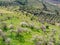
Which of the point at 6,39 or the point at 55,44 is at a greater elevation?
the point at 6,39

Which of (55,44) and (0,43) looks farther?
(55,44)

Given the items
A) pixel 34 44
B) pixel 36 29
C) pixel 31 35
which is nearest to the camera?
pixel 34 44

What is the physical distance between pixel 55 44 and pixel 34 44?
12.5 ft

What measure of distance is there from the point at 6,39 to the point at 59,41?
7.67 m

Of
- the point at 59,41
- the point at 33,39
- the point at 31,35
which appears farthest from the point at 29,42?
the point at 59,41

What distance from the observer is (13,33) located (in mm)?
27062

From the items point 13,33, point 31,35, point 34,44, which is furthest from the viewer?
point 31,35

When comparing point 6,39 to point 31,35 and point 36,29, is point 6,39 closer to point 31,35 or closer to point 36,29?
point 31,35

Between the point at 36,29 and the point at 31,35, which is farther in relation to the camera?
the point at 36,29

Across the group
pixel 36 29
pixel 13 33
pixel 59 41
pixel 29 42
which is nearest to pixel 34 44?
pixel 29 42

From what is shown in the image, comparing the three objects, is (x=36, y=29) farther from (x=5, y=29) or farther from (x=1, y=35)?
(x=1, y=35)

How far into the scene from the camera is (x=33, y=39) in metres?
26.7

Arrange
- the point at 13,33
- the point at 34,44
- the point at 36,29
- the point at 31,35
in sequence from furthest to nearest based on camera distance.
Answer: the point at 36,29 < the point at 31,35 < the point at 13,33 < the point at 34,44

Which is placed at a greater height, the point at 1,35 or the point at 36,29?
the point at 1,35
